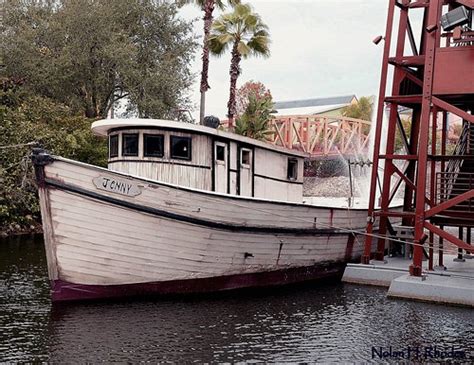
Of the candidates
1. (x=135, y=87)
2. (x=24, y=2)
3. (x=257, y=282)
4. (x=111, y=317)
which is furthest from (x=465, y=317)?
(x=24, y=2)

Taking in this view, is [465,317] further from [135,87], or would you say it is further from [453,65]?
[135,87]

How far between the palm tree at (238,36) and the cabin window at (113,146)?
13942 mm

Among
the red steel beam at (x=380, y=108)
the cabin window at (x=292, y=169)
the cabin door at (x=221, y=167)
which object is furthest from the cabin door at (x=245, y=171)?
the red steel beam at (x=380, y=108)

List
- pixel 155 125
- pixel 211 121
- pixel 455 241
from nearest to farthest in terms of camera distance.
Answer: pixel 455 241 → pixel 155 125 → pixel 211 121

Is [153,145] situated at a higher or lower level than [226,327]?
higher

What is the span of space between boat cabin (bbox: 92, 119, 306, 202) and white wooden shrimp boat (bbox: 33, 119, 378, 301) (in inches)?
0.9

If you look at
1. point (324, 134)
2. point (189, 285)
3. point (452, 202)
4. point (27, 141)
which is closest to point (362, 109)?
point (324, 134)

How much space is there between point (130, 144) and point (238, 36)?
16114 mm

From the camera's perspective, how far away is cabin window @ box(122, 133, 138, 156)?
13.9 metres

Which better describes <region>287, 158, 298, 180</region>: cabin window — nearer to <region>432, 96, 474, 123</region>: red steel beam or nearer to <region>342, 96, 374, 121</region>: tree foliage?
<region>432, 96, 474, 123</region>: red steel beam

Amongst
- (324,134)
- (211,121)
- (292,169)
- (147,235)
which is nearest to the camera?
(147,235)

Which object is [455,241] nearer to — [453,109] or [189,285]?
[453,109]

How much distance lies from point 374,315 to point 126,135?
6841mm

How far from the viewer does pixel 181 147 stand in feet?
45.7
